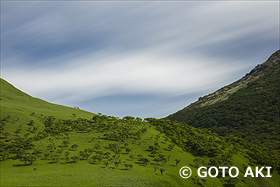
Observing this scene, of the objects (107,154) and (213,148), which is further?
(213,148)

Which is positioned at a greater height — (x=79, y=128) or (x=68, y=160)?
(x=79, y=128)

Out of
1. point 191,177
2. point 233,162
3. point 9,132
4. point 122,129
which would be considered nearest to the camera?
point 191,177

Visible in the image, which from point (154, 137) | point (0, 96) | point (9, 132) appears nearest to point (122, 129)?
point (154, 137)

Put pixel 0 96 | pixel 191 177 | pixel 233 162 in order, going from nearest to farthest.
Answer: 1. pixel 191 177
2. pixel 233 162
3. pixel 0 96

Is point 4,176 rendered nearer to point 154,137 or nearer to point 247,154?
point 154,137

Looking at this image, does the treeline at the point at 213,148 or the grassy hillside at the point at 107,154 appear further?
the treeline at the point at 213,148

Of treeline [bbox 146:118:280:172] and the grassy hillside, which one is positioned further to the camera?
treeline [bbox 146:118:280:172]

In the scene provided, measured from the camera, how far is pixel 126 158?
304ft

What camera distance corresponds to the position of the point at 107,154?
91.6 metres

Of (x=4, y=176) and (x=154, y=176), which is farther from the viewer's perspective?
(x=154, y=176)

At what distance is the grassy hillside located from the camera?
65.8m

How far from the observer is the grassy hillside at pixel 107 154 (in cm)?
6581

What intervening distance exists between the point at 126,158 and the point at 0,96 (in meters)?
159

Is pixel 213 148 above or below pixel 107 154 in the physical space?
above
